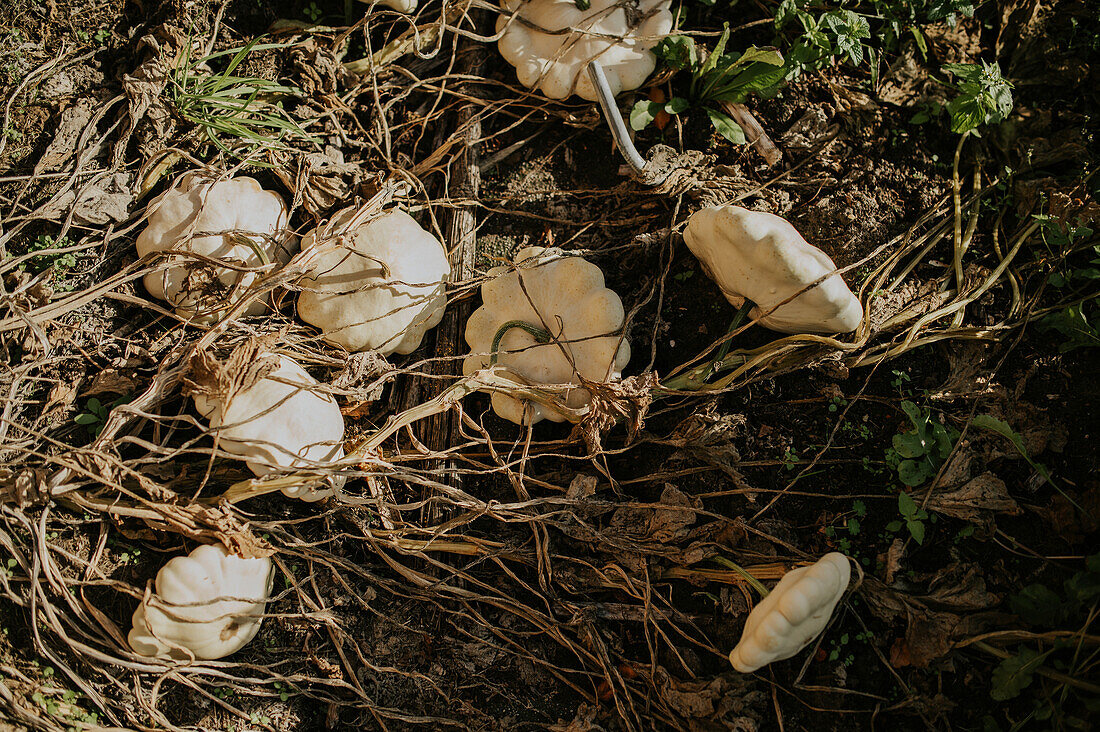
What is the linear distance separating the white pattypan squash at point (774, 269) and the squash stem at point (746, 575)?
0.79 m

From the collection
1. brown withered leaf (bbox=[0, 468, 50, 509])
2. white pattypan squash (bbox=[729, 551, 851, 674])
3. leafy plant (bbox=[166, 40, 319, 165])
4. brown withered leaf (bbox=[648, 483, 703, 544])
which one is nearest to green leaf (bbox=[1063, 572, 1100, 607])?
white pattypan squash (bbox=[729, 551, 851, 674])

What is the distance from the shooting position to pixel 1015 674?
2021mm

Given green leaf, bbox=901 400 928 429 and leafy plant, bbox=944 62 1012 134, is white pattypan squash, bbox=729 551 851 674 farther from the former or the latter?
leafy plant, bbox=944 62 1012 134

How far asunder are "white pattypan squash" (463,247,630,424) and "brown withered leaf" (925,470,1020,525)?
1.11 metres

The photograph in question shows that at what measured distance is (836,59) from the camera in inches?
101

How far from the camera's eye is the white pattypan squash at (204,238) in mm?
2297

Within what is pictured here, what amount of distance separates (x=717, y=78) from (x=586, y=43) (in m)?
0.49

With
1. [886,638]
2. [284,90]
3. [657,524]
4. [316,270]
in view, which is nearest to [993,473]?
[886,638]

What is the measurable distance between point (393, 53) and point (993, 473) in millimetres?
2610

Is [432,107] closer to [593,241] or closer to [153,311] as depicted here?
[593,241]

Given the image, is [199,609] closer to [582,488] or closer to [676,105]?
[582,488]

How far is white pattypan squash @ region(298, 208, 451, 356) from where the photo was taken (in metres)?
2.32

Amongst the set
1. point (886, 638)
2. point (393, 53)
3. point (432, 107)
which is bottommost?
point (886, 638)

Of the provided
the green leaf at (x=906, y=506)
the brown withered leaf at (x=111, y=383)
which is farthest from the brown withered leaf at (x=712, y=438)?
the brown withered leaf at (x=111, y=383)
